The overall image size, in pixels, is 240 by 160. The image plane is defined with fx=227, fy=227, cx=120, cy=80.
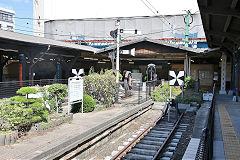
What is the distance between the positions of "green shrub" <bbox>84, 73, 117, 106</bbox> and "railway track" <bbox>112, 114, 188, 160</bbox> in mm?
2971

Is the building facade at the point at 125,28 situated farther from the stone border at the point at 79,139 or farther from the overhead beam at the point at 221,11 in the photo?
the stone border at the point at 79,139

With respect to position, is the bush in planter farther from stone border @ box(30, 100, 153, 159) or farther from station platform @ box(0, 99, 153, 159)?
stone border @ box(30, 100, 153, 159)

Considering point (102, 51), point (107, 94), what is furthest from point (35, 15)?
point (107, 94)

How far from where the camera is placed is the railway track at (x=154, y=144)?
708 centimetres

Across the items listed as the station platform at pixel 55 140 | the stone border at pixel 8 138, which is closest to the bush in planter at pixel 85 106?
the station platform at pixel 55 140

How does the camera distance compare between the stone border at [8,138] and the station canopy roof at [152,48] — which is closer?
the stone border at [8,138]

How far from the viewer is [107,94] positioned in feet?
40.1

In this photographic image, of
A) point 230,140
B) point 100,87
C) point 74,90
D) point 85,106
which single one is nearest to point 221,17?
point 230,140

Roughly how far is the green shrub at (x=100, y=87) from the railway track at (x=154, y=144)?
297cm

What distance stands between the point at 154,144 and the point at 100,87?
472cm

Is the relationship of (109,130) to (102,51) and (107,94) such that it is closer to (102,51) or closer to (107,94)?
(107,94)

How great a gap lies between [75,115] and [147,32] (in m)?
33.3

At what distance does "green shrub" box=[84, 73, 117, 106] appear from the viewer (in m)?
11.9

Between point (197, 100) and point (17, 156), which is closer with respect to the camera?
point (17, 156)
